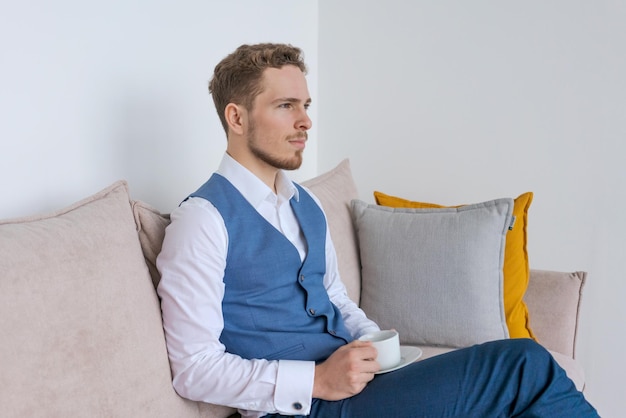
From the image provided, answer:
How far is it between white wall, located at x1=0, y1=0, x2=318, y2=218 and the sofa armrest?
108 cm

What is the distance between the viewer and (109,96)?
6.30 ft

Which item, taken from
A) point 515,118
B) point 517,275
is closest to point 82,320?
point 517,275

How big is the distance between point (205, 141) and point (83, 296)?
1045 millimetres

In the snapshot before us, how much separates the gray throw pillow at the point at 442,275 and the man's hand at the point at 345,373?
2.07 feet

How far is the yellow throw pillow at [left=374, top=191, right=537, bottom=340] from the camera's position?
2217mm

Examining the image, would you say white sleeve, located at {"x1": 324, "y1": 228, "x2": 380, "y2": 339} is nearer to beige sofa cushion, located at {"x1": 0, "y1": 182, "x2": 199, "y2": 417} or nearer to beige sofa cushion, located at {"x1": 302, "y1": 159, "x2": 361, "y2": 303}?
beige sofa cushion, located at {"x1": 302, "y1": 159, "x2": 361, "y2": 303}

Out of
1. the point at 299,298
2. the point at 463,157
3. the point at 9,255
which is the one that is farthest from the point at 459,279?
the point at 9,255

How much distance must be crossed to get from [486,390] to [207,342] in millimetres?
555

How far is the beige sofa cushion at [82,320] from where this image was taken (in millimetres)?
1249

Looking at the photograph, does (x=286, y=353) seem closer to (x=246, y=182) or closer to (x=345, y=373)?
(x=345, y=373)

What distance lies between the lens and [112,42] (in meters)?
1.92

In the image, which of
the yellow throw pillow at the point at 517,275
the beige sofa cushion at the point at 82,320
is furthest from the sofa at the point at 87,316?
the yellow throw pillow at the point at 517,275

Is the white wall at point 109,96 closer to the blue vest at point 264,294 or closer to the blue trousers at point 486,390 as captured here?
the blue vest at point 264,294

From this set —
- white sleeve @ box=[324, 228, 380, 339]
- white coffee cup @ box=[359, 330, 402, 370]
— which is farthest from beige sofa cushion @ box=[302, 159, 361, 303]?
white coffee cup @ box=[359, 330, 402, 370]
